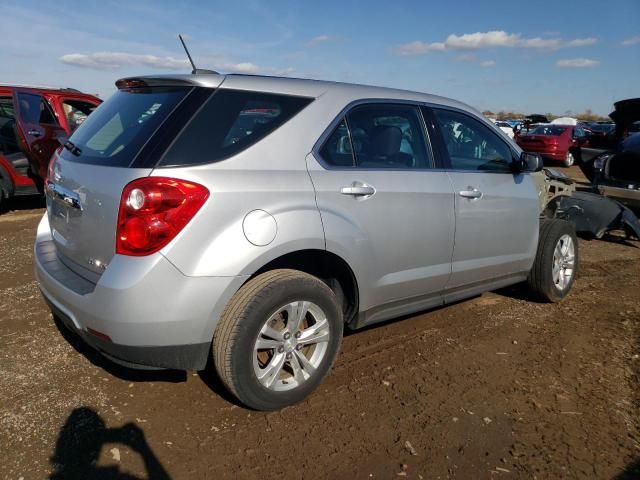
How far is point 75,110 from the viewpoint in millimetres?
8062

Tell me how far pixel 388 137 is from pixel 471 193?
75 centimetres

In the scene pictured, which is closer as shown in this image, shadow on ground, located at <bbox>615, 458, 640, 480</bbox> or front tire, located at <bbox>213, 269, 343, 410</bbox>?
shadow on ground, located at <bbox>615, 458, 640, 480</bbox>

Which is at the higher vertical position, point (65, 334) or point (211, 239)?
point (211, 239)

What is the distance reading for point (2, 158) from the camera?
7426mm

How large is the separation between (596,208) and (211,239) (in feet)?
19.2

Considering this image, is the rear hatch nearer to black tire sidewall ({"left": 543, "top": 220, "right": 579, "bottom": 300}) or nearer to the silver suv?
the silver suv

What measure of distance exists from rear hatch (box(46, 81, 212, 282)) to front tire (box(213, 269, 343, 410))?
0.68 m

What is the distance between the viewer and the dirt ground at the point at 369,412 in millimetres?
2402

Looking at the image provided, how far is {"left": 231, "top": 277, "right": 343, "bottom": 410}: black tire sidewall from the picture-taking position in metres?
2.51

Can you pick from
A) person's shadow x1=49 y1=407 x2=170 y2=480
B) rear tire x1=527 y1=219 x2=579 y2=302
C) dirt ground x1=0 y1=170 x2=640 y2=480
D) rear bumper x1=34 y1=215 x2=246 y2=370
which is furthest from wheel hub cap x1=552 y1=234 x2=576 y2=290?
person's shadow x1=49 y1=407 x2=170 y2=480

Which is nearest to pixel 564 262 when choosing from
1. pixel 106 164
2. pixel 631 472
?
pixel 631 472

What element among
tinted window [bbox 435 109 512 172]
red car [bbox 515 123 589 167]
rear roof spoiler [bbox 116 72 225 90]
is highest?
rear roof spoiler [bbox 116 72 225 90]

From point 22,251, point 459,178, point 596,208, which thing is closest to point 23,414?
point 459,178

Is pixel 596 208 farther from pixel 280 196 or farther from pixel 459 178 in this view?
pixel 280 196
